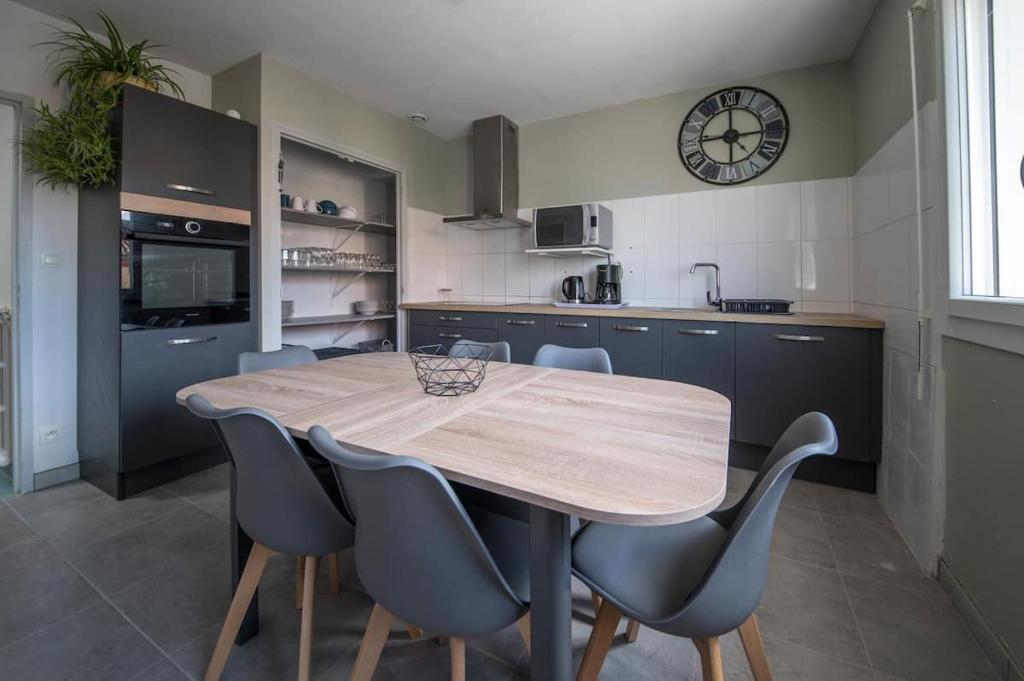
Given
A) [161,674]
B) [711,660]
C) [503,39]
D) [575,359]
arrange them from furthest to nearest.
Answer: [503,39]
[575,359]
[161,674]
[711,660]

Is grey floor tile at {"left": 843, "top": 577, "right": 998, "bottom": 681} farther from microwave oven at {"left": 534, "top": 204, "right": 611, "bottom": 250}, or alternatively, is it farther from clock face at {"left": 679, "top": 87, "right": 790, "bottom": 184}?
clock face at {"left": 679, "top": 87, "right": 790, "bottom": 184}

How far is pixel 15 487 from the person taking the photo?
2.35 m

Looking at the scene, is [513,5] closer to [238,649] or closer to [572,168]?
[572,168]

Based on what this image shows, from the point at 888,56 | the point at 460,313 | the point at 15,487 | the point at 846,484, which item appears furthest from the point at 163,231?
the point at 846,484

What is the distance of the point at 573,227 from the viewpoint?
3316 mm

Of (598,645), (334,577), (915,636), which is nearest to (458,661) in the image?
(598,645)

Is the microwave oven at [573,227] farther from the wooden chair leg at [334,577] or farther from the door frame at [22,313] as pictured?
the door frame at [22,313]

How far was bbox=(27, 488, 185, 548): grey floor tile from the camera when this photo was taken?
1969mm

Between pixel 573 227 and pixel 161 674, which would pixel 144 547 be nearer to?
pixel 161 674

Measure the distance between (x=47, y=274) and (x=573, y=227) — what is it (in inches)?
121

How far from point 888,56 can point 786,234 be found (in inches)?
41.8

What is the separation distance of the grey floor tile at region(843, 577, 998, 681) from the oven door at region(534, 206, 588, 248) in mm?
2450

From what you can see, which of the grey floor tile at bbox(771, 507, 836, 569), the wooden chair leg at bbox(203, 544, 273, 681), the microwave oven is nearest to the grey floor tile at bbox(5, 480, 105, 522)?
the wooden chair leg at bbox(203, 544, 273, 681)

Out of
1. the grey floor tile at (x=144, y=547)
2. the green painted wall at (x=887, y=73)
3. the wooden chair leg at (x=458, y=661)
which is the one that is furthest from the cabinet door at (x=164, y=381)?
the green painted wall at (x=887, y=73)
